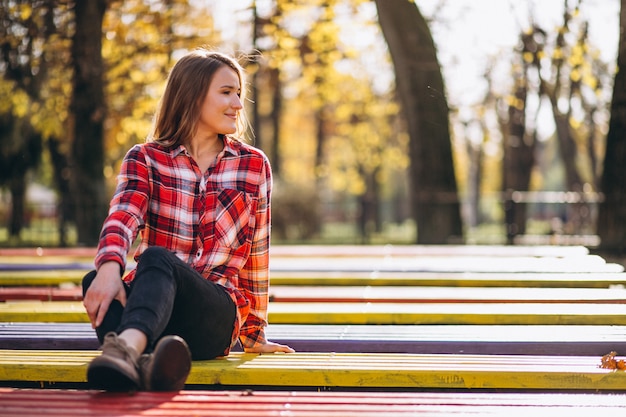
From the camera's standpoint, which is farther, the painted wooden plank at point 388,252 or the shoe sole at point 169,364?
the painted wooden plank at point 388,252

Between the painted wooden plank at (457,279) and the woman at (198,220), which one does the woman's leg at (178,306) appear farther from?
the painted wooden plank at (457,279)

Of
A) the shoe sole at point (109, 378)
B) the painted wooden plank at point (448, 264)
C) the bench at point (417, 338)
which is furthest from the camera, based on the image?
the painted wooden plank at point (448, 264)

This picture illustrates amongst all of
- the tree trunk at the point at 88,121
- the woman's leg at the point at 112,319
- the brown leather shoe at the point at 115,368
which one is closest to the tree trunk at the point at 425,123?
the tree trunk at the point at 88,121

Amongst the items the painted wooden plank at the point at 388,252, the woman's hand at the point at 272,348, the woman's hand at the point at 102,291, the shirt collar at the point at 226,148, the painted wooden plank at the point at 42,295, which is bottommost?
the woman's hand at the point at 272,348

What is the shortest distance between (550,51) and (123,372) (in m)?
13.4

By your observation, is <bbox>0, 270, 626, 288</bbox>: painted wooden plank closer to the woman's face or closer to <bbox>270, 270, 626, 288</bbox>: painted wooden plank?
<bbox>270, 270, 626, 288</bbox>: painted wooden plank

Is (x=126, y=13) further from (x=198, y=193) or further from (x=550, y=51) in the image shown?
(x=198, y=193)

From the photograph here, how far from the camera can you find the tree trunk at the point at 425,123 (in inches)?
480

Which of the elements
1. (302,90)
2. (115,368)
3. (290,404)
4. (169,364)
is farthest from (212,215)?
(302,90)

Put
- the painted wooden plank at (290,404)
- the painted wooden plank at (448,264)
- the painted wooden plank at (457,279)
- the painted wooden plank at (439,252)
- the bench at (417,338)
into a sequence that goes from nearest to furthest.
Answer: the painted wooden plank at (290,404)
the bench at (417,338)
the painted wooden plank at (457,279)
the painted wooden plank at (448,264)
the painted wooden plank at (439,252)

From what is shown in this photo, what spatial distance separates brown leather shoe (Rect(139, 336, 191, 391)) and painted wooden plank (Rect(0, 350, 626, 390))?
1.19 ft

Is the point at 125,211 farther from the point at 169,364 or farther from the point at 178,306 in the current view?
the point at 169,364

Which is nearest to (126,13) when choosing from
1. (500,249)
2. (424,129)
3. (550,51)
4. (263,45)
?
(263,45)

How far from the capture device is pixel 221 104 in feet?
12.5
